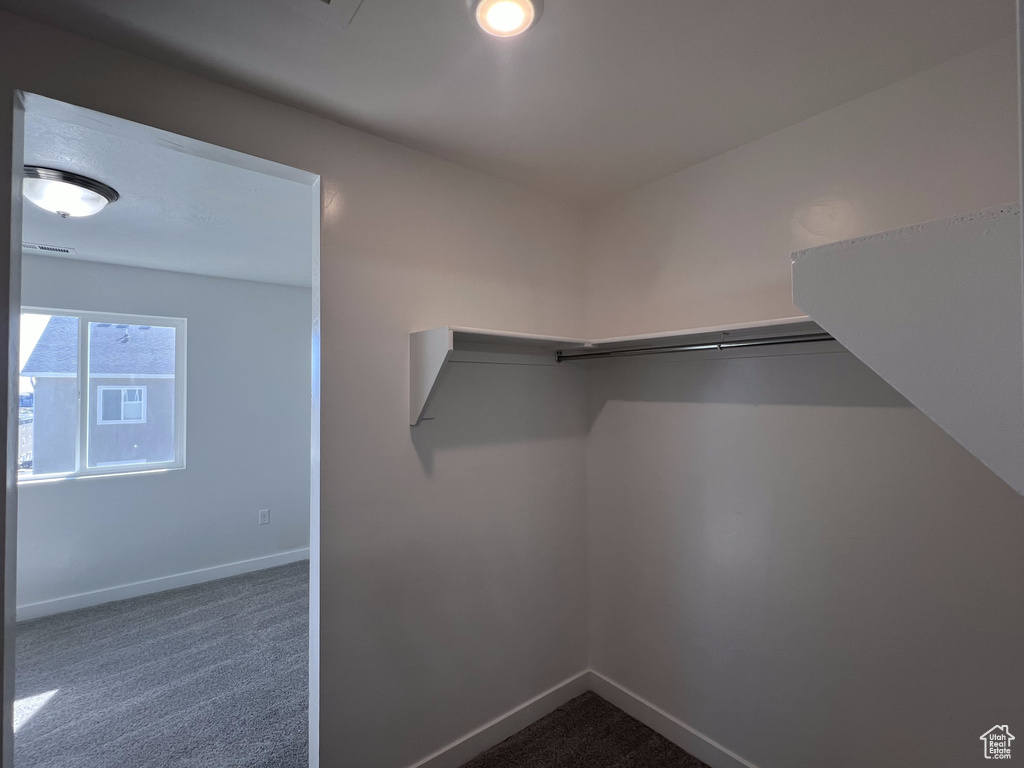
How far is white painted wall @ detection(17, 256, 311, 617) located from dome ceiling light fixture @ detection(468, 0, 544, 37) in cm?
390

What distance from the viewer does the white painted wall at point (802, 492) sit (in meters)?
1.38

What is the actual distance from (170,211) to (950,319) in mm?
3254

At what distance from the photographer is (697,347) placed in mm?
1843

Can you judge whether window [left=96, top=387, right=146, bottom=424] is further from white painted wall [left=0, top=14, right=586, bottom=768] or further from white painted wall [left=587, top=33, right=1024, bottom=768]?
white painted wall [left=587, top=33, right=1024, bottom=768]

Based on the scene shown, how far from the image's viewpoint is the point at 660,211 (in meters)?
2.17

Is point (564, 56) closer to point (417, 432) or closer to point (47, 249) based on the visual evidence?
point (417, 432)

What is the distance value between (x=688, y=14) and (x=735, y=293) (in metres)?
1.01

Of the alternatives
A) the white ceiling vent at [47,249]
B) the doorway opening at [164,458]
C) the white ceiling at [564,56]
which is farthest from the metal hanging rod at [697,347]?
the white ceiling vent at [47,249]

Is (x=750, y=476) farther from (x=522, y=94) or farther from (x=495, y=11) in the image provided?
(x=495, y=11)

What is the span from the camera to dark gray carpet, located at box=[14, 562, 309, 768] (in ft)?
7.05

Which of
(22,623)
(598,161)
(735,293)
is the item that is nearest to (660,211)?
(598,161)

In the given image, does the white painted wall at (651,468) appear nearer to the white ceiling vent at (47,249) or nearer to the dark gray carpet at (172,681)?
the dark gray carpet at (172,681)

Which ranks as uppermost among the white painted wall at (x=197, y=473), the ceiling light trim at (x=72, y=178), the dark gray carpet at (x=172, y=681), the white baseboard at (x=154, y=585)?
the ceiling light trim at (x=72, y=178)

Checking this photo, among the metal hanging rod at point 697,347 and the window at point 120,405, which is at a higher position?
the metal hanging rod at point 697,347
